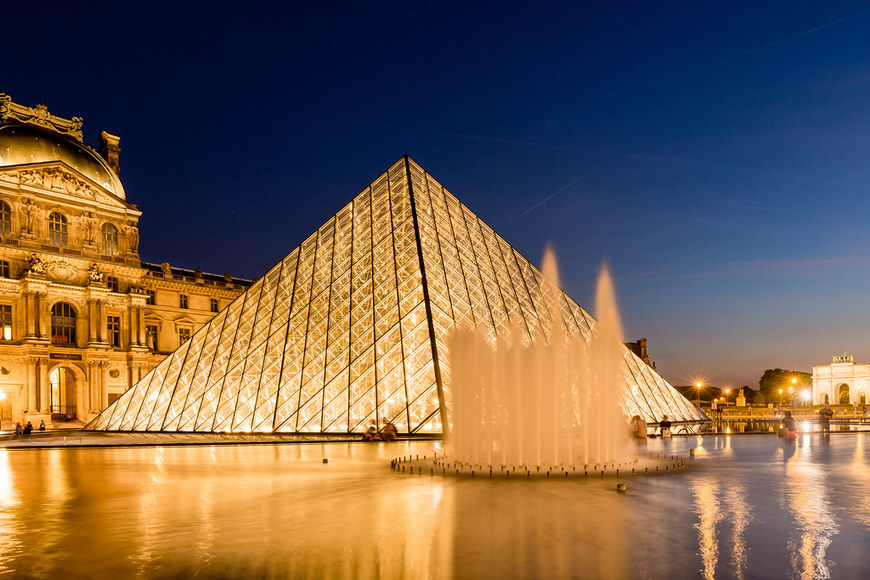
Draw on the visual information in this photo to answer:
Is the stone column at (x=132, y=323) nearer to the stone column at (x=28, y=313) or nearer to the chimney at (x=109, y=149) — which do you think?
the stone column at (x=28, y=313)

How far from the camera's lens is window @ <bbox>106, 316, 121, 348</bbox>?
43344 millimetres

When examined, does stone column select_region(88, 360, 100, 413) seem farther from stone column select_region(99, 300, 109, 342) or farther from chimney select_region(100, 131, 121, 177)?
chimney select_region(100, 131, 121, 177)

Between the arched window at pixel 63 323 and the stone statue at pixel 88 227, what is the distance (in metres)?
4.05

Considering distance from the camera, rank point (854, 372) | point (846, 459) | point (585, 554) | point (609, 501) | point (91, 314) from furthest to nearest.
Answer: point (854, 372), point (91, 314), point (846, 459), point (609, 501), point (585, 554)

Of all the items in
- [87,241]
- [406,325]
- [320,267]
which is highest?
[87,241]

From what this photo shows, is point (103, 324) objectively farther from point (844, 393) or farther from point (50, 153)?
point (844, 393)

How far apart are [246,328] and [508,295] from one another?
9.75 meters

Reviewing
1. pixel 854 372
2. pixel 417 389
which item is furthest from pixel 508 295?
pixel 854 372

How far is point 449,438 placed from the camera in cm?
1669

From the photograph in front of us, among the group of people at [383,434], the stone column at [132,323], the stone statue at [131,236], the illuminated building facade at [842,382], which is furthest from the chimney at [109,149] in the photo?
the illuminated building facade at [842,382]

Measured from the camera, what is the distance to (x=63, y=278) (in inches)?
1625

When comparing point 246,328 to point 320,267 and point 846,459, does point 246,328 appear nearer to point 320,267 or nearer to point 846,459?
point 320,267

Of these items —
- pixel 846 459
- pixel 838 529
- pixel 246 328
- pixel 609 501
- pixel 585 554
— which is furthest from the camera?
pixel 246 328

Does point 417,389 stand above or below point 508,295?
below
